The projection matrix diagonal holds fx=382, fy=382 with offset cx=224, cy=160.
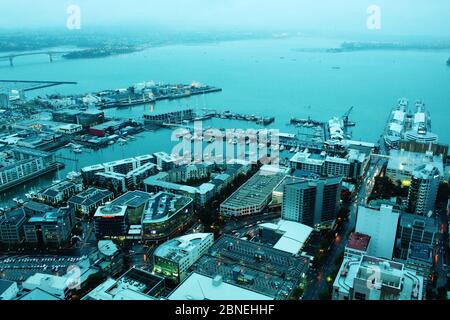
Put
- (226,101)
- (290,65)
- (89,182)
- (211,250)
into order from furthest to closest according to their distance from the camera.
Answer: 1. (290,65)
2. (226,101)
3. (89,182)
4. (211,250)

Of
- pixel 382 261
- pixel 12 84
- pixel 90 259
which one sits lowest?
pixel 90 259

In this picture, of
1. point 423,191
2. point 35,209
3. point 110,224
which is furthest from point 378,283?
point 35,209

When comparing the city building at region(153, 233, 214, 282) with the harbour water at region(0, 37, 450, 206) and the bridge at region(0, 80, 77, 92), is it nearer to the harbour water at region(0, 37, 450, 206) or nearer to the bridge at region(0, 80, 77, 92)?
the harbour water at region(0, 37, 450, 206)

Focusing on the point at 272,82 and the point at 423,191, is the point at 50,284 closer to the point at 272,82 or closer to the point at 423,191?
the point at 423,191
